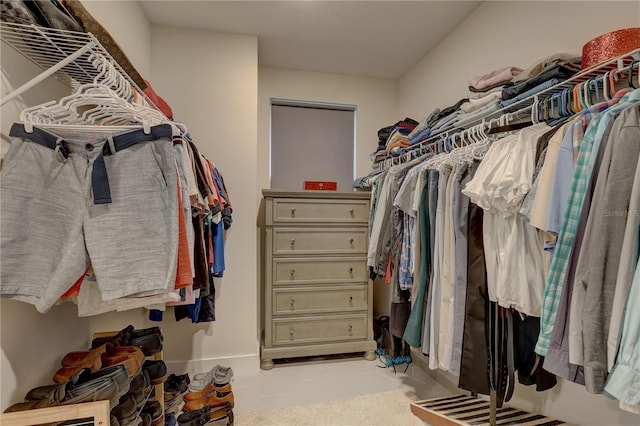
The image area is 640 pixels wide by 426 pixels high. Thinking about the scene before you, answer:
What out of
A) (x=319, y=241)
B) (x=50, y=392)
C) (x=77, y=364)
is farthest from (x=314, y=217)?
(x=50, y=392)

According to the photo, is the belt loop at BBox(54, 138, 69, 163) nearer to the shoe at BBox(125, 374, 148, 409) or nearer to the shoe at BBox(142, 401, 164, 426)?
the shoe at BBox(125, 374, 148, 409)

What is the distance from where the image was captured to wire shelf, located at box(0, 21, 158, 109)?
35.8 inches

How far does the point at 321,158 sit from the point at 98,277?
7.69 ft

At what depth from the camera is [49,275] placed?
2.80 ft

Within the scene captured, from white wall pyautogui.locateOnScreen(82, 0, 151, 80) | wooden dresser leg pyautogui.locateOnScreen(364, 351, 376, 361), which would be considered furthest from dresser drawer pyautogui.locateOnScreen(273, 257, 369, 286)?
white wall pyautogui.locateOnScreen(82, 0, 151, 80)

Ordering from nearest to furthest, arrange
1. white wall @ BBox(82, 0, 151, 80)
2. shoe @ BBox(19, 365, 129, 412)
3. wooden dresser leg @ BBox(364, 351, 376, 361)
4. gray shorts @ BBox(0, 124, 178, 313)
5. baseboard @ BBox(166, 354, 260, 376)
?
gray shorts @ BBox(0, 124, 178, 313) < shoe @ BBox(19, 365, 129, 412) < white wall @ BBox(82, 0, 151, 80) < baseboard @ BBox(166, 354, 260, 376) < wooden dresser leg @ BBox(364, 351, 376, 361)

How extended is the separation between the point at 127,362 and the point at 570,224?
1.58 m

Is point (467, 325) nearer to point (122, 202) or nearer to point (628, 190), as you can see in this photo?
point (628, 190)

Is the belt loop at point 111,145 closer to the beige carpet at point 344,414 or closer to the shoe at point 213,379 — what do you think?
the shoe at point 213,379

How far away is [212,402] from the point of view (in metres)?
1.55

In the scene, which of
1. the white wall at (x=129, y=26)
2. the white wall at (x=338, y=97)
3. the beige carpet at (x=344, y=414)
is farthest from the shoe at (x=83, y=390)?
the white wall at (x=338, y=97)

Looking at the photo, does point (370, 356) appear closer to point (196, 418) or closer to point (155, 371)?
point (196, 418)

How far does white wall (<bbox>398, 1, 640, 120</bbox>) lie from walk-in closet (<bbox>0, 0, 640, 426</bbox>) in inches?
0.5

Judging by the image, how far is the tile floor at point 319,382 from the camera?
188 centimetres
